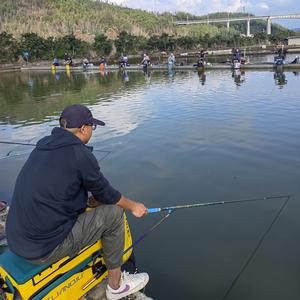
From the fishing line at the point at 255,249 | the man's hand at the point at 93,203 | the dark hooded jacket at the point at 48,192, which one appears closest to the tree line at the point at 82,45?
the fishing line at the point at 255,249

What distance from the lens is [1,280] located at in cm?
281

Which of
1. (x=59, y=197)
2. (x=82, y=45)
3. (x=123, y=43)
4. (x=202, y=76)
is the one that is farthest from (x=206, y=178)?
(x=123, y=43)

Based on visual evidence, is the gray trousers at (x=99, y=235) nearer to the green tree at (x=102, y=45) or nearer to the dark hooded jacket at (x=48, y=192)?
the dark hooded jacket at (x=48, y=192)

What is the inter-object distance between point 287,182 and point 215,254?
249 cm

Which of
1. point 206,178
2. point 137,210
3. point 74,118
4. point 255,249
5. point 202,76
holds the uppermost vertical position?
point 74,118

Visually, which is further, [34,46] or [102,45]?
[102,45]

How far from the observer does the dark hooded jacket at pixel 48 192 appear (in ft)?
8.43

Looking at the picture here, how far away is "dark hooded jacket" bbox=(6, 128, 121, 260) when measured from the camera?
257cm

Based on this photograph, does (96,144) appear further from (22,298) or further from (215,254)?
(22,298)

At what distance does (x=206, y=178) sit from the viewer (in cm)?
650

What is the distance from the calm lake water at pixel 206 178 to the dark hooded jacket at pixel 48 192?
5.18 feet

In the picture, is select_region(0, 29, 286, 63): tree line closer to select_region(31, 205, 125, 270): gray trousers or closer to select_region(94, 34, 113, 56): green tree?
select_region(94, 34, 113, 56): green tree

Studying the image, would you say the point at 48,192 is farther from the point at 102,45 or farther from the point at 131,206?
the point at 102,45

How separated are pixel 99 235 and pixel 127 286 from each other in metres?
0.63
